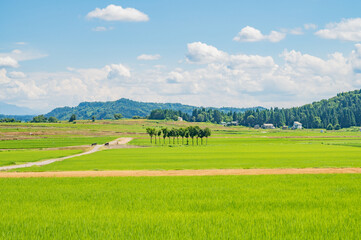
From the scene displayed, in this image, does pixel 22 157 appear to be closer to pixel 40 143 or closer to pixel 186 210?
pixel 40 143

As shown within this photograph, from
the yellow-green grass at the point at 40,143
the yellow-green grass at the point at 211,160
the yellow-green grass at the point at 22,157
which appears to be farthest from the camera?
the yellow-green grass at the point at 40,143

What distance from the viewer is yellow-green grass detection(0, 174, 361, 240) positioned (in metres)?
13.8

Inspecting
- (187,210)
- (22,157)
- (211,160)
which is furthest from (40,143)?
(187,210)

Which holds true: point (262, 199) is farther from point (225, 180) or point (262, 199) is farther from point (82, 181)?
point (82, 181)

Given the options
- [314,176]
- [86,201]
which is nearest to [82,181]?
A: [86,201]

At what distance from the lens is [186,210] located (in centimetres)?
1814

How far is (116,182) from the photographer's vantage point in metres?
30.1

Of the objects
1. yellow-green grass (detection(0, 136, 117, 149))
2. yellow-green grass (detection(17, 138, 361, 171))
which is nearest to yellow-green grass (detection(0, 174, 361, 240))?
yellow-green grass (detection(17, 138, 361, 171))

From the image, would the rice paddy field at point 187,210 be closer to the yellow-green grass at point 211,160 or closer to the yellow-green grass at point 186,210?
the yellow-green grass at point 186,210

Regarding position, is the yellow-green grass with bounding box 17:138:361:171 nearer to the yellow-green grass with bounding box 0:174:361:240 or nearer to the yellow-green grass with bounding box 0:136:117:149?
the yellow-green grass with bounding box 0:174:361:240

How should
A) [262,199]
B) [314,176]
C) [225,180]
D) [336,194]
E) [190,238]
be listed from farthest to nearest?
1. [314,176]
2. [225,180]
3. [336,194]
4. [262,199]
5. [190,238]

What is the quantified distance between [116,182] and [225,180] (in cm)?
962

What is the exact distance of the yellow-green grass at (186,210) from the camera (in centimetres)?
1383

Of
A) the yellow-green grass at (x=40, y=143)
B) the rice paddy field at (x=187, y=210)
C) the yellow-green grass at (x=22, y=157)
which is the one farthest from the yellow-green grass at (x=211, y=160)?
the yellow-green grass at (x=40, y=143)
